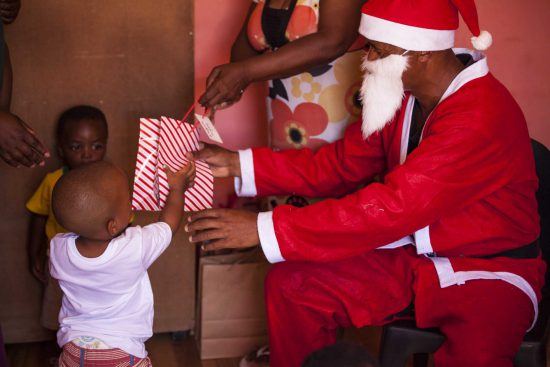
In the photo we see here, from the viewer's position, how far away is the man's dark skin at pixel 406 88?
2.25 meters

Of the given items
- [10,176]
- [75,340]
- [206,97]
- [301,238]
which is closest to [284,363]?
[301,238]

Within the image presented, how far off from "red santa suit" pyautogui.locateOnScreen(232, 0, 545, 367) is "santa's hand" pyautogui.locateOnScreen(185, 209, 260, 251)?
0.04m

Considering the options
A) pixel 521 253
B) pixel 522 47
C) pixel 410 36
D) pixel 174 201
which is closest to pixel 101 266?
pixel 174 201

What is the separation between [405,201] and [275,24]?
97 cm

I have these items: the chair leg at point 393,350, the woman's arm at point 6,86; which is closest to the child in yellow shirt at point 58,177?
the woman's arm at point 6,86

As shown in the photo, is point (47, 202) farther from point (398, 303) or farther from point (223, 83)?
point (398, 303)

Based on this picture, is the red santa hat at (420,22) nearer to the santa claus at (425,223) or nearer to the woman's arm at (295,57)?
the santa claus at (425,223)

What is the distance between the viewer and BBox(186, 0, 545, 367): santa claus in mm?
2193

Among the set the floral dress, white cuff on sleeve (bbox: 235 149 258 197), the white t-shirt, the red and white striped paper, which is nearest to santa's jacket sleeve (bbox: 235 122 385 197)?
white cuff on sleeve (bbox: 235 149 258 197)

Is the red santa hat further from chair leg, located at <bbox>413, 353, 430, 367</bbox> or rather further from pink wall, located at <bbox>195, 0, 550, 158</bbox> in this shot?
pink wall, located at <bbox>195, 0, 550, 158</bbox>

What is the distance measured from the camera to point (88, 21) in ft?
9.64

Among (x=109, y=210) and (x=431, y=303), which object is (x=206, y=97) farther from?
(x=431, y=303)

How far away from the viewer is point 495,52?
367cm

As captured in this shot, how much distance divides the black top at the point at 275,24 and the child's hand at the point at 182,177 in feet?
2.11
